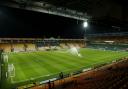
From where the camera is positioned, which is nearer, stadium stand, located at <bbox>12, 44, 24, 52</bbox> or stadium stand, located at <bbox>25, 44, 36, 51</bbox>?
stadium stand, located at <bbox>12, 44, 24, 52</bbox>

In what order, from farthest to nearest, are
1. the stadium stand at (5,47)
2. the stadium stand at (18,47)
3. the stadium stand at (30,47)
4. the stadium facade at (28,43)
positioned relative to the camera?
the stadium stand at (30,47) < the stadium stand at (18,47) < the stadium facade at (28,43) < the stadium stand at (5,47)

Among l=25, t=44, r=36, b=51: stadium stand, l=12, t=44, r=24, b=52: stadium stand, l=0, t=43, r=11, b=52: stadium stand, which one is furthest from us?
l=25, t=44, r=36, b=51: stadium stand

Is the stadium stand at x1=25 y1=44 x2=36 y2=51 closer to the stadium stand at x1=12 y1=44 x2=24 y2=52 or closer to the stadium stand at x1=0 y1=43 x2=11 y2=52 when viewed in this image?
the stadium stand at x1=12 y1=44 x2=24 y2=52

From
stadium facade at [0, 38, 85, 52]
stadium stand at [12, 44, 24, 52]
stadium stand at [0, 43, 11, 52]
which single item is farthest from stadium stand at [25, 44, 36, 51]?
stadium stand at [0, 43, 11, 52]

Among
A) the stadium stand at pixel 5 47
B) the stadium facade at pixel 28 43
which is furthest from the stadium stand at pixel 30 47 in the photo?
the stadium stand at pixel 5 47

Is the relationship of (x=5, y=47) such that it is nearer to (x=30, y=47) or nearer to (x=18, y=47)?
(x=18, y=47)

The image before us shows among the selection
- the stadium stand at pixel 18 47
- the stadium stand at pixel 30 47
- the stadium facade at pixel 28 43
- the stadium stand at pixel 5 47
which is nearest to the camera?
the stadium stand at pixel 5 47

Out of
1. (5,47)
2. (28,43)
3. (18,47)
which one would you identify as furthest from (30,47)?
(5,47)

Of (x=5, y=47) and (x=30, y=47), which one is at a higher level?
(x=5, y=47)

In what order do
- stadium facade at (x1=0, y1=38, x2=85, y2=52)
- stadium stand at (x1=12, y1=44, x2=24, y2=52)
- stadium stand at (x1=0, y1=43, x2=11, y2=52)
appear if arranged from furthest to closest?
stadium stand at (x1=12, y1=44, x2=24, y2=52) → stadium facade at (x1=0, y1=38, x2=85, y2=52) → stadium stand at (x1=0, y1=43, x2=11, y2=52)

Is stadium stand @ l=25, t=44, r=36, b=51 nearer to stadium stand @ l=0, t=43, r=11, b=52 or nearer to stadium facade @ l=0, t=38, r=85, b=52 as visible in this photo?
stadium facade @ l=0, t=38, r=85, b=52

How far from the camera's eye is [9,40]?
3494 centimetres

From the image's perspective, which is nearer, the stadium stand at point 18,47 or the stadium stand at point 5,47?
the stadium stand at point 5,47

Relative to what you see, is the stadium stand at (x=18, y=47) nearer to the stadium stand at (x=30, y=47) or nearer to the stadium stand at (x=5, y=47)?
the stadium stand at (x=5, y=47)
